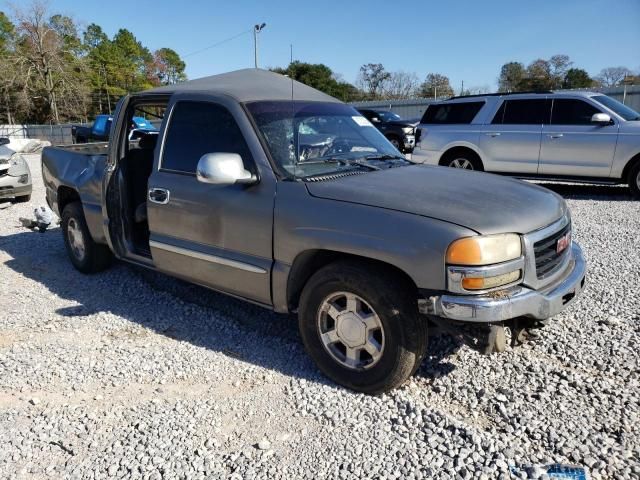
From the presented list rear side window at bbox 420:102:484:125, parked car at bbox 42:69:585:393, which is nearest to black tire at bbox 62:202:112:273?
parked car at bbox 42:69:585:393

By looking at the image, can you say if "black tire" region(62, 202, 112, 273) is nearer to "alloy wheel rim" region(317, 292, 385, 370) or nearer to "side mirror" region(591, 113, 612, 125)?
"alloy wheel rim" region(317, 292, 385, 370)

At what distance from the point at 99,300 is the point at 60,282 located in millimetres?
846

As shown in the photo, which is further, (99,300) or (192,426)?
(99,300)

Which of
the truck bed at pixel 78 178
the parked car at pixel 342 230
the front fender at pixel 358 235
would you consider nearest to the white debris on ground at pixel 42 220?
the truck bed at pixel 78 178

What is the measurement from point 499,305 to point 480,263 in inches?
9.6

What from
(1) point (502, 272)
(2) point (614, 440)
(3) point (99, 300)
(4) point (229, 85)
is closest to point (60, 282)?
(3) point (99, 300)

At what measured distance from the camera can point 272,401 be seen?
121 inches

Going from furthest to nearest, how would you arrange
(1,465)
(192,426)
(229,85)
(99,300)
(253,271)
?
(99,300)
(229,85)
(253,271)
(192,426)
(1,465)

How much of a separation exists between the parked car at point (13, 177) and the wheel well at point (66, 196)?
461 centimetres

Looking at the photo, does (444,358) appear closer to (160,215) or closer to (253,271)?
(253,271)

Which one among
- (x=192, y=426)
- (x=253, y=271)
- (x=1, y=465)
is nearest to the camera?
(x=1, y=465)

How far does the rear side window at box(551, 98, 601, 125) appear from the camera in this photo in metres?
8.88

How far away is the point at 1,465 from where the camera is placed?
2572 mm

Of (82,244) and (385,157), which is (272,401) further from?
Result: (82,244)
